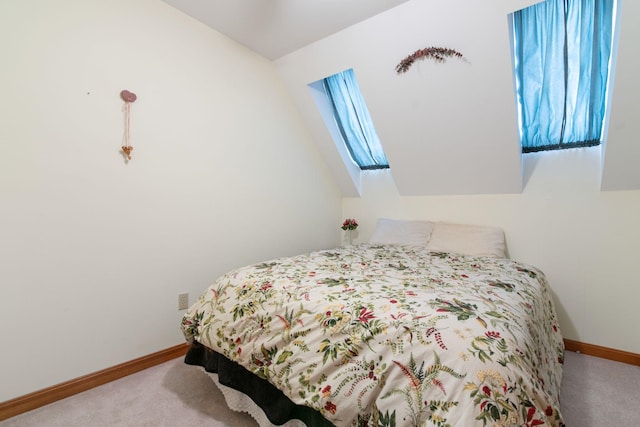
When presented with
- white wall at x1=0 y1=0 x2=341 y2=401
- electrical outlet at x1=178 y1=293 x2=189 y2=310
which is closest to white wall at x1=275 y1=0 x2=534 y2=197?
white wall at x1=0 y1=0 x2=341 y2=401

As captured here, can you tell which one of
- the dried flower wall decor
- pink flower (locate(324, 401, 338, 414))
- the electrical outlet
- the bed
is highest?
the dried flower wall decor

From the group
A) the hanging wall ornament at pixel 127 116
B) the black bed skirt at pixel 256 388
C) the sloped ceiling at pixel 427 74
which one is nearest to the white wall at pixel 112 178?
the hanging wall ornament at pixel 127 116

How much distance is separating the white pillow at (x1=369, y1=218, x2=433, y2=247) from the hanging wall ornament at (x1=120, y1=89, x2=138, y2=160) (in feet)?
6.97

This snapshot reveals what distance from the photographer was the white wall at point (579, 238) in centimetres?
207

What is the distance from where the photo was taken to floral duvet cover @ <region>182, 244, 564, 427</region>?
2.77ft

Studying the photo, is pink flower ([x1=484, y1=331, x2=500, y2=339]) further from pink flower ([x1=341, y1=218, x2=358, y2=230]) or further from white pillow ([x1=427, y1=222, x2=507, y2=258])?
pink flower ([x1=341, y1=218, x2=358, y2=230])

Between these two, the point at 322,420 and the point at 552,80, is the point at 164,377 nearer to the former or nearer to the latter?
the point at 322,420

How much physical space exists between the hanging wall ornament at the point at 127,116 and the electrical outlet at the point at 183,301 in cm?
99

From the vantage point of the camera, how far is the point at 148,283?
1.97 meters

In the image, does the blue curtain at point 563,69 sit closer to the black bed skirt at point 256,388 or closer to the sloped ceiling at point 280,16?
the sloped ceiling at point 280,16

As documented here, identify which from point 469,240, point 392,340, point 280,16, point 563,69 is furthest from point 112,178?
point 563,69

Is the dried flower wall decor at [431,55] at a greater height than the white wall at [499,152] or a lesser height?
greater

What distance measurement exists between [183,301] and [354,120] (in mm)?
2224

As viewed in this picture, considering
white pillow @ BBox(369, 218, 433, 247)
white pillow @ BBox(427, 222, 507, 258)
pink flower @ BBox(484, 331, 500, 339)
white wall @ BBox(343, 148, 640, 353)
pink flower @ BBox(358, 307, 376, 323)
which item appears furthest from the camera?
white pillow @ BBox(369, 218, 433, 247)
